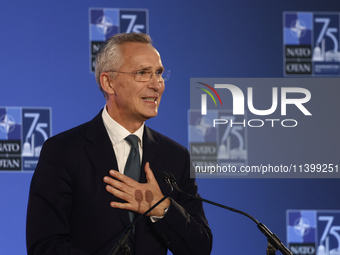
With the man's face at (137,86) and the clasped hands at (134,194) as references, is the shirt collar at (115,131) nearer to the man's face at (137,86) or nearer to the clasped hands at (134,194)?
the man's face at (137,86)

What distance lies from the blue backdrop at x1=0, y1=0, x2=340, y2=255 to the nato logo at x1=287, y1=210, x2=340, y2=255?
0.05 m

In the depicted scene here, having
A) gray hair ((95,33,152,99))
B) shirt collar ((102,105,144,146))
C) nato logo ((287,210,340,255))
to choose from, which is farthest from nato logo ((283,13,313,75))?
shirt collar ((102,105,144,146))

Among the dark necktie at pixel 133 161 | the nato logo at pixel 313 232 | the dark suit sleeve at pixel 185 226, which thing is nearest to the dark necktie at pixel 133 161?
the dark necktie at pixel 133 161

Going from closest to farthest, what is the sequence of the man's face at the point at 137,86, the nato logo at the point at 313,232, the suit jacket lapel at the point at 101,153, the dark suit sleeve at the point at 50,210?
1. the dark suit sleeve at the point at 50,210
2. the suit jacket lapel at the point at 101,153
3. the man's face at the point at 137,86
4. the nato logo at the point at 313,232

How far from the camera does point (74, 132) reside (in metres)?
1.59

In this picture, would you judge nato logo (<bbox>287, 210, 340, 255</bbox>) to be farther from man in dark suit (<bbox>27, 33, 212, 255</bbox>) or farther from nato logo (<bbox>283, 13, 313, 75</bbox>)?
man in dark suit (<bbox>27, 33, 212, 255</bbox>)

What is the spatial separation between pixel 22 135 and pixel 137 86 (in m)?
1.34

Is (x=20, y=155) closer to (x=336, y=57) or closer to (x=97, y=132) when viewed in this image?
(x=97, y=132)

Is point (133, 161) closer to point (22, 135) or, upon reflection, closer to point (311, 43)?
point (22, 135)

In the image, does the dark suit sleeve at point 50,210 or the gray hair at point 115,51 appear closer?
the dark suit sleeve at point 50,210

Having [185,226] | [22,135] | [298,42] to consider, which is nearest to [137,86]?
[185,226]

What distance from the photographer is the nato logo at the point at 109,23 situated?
2.69 m

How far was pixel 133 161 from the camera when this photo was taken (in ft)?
5.14

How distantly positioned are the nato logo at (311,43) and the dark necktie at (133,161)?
1.61 meters
